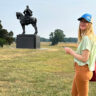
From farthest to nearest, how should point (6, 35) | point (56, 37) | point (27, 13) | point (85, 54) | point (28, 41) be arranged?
point (56, 37) < point (6, 35) < point (27, 13) < point (28, 41) < point (85, 54)

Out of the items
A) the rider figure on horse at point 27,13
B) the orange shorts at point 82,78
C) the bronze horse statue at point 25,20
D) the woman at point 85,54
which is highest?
the rider figure on horse at point 27,13

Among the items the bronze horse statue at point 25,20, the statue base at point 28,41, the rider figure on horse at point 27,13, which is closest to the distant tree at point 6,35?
the bronze horse statue at point 25,20

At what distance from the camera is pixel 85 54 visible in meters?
3.31

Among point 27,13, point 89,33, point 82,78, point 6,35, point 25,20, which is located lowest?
point 82,78

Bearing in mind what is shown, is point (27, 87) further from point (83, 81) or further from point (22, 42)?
point (22, 42)

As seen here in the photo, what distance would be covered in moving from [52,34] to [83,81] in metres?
75.4

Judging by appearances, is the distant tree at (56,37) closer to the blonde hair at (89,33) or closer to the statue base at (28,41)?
the statue base at (28,41)

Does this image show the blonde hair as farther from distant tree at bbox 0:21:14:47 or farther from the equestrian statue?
distant tree at bbox 0:21:14:47

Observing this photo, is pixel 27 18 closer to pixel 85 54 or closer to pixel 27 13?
pixel 27 13

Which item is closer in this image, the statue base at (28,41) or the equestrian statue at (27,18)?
the statue base at (28,41)

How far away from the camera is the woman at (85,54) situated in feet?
10.9

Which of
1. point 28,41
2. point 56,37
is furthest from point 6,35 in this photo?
point 56,37

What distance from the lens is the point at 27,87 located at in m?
6.89

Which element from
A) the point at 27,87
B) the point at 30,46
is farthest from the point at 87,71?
the point at 30,46
